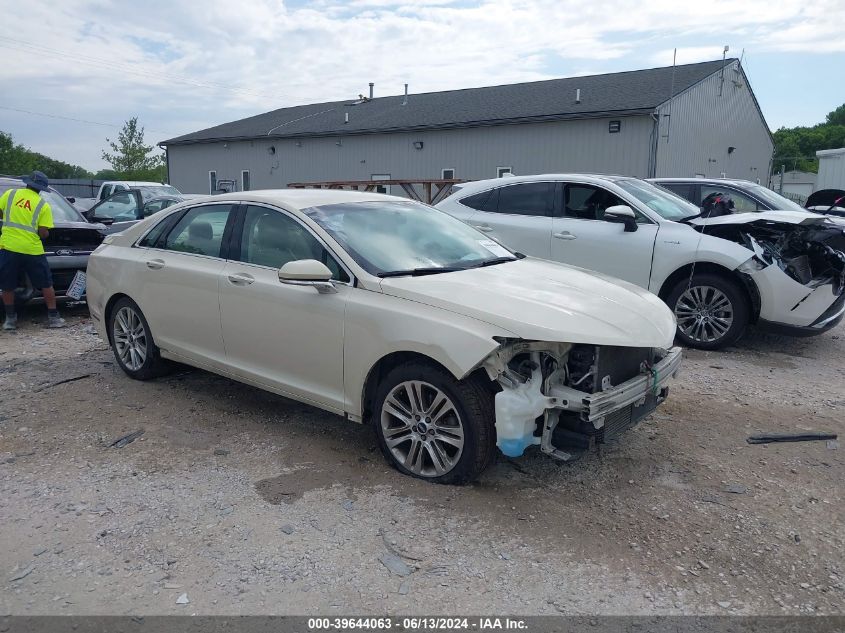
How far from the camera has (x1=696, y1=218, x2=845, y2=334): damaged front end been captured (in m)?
6.00

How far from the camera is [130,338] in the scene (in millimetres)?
5414

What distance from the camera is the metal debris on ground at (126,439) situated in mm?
4231

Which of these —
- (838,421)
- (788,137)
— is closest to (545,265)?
(838,421)

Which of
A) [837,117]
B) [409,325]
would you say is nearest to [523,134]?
[409,325]

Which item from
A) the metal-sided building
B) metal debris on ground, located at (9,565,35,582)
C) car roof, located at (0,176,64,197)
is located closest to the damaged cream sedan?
metal debris on ground, located at (9,565,35,582)

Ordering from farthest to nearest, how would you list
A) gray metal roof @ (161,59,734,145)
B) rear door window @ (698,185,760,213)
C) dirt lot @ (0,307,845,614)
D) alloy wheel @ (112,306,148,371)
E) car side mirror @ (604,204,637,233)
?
gray metal roof @ (161,59,734,145), rear door window @ (698,185,760,213), car side mirror @ (604,204,637,233), alloy wheel @ (112,306,148,371), dirt lot @ (0,307,845,614)

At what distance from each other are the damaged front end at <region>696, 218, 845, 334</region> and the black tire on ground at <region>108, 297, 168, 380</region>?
5328 millimetres

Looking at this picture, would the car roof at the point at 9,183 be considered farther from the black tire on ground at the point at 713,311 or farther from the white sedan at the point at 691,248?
the black tire on ground at the point at 713,311

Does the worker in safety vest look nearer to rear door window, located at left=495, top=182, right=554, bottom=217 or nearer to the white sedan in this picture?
the white sedan

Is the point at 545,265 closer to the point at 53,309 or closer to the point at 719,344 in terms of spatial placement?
the point at 719,344

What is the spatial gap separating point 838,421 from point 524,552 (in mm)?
2969

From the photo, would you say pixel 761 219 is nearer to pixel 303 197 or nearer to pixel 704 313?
pixel 704 313

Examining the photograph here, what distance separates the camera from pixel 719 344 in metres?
6.36

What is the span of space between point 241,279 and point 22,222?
13.5ft
